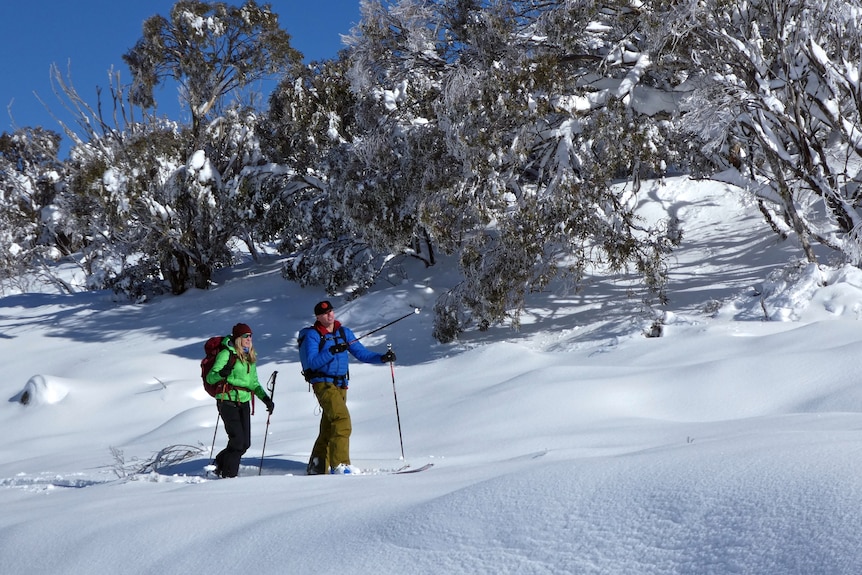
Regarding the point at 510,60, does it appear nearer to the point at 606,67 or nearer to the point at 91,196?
the point at 606,67

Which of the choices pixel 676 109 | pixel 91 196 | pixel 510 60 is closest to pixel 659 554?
pixel 510 60

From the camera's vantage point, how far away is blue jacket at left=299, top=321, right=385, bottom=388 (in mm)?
6492

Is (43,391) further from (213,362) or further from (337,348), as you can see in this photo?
(337,348)

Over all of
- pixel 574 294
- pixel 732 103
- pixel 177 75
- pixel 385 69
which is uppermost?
pixel 177 75

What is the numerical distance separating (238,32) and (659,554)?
21677 millimetres

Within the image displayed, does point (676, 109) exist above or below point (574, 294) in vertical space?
above

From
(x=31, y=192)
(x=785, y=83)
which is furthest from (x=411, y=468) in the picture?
(x=31, y=192)

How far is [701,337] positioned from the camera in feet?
32.3

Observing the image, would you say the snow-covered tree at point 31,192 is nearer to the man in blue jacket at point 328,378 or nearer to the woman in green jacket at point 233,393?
the woman in green jacket at point 233,393

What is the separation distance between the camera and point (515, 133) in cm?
1176

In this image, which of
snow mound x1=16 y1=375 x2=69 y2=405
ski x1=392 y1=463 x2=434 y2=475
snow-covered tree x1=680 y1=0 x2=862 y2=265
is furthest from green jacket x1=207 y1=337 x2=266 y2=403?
snow mound x1=16 y1=375 x2=69 y2=405

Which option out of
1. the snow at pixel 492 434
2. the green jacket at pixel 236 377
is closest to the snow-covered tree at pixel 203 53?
the snow at pixel 492 434

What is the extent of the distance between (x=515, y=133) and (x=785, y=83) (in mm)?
3865

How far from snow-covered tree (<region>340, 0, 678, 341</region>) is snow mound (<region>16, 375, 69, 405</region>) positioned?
6220mm
